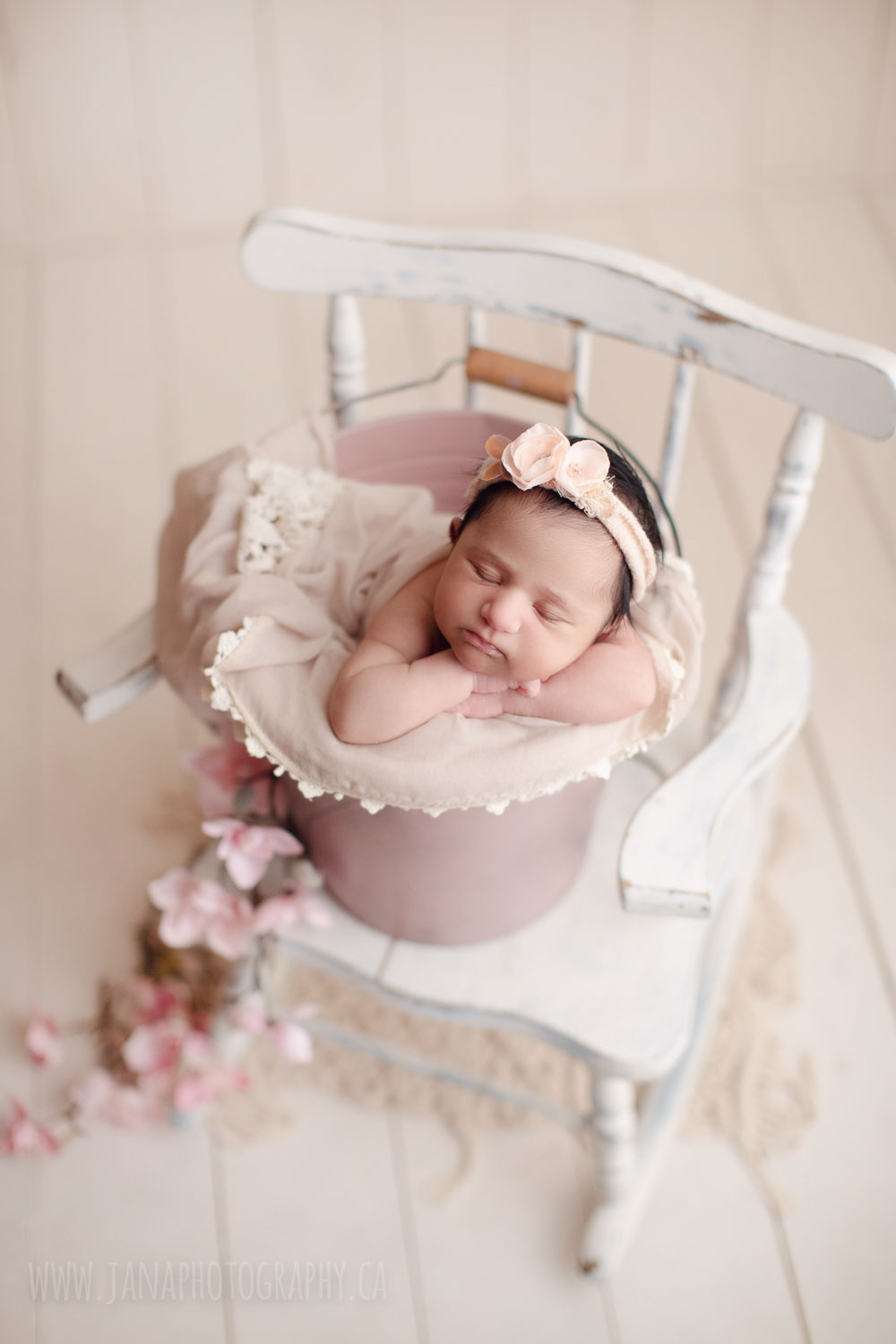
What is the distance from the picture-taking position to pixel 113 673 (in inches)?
33.1

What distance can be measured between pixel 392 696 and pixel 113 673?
0.79 feet

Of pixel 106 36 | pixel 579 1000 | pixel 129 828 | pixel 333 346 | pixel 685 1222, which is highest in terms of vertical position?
pixel 106 36

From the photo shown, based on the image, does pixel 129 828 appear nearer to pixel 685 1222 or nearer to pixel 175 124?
pixel 685 1222

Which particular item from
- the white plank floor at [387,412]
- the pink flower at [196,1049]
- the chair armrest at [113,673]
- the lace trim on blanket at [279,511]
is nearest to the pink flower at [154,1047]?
the pink flower at [196,1049]

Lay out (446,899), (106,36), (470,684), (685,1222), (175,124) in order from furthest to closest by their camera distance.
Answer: (175,124) → (106,36) → (685,1222) → (446,899) → (470,684)

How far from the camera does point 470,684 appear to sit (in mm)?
761

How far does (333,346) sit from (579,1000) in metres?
0.58

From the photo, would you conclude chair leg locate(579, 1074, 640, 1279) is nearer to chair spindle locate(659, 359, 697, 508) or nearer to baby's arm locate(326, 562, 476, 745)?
baby's arm locate(326, 562, 476, 745)

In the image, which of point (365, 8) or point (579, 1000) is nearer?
point (579, 1000)

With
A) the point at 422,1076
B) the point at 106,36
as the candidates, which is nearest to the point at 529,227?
the point at 106,36

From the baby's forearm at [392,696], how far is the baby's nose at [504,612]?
0.05m

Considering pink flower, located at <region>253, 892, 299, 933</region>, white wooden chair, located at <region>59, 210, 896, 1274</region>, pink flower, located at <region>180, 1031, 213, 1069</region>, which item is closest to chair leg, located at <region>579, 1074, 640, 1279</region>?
white wooden chair, located at <region>59, 210, 896, 1274</region>

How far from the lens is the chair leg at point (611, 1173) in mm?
960

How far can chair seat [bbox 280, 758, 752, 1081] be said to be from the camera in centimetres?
89
